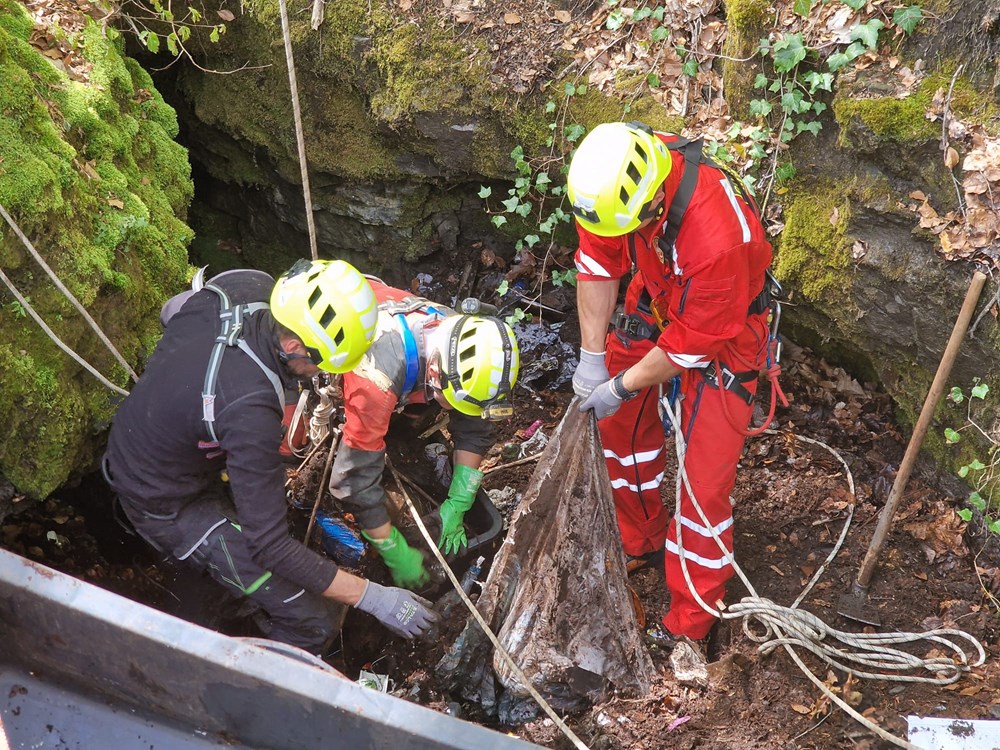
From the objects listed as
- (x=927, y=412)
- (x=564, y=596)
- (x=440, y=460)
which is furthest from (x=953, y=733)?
(x=440, y=460)

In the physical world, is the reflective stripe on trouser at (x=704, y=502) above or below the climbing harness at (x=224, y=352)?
below

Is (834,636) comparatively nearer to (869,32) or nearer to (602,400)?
(602,400)

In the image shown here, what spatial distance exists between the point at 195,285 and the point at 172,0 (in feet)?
8.94

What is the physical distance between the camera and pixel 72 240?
12.2 ft

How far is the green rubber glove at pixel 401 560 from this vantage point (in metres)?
3.95

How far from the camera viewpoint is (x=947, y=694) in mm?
3619

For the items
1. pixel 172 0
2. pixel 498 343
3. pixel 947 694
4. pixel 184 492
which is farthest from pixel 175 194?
pixel 947 694

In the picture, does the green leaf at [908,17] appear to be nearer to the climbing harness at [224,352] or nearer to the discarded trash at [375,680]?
the climbing harness at [224,352]

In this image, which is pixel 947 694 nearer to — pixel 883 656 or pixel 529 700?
pixel 883 656

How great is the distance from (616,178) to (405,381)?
52.2 inches

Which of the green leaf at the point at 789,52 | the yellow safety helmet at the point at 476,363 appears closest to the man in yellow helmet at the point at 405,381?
the yellow safety helmet at the point at 476,363

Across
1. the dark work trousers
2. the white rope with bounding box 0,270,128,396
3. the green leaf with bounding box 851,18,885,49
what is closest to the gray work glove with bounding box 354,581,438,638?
the dark work trousers

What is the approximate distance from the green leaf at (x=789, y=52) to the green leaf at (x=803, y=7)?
0.13m

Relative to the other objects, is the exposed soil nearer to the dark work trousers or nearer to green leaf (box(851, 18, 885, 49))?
the dark work trousers
